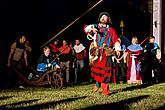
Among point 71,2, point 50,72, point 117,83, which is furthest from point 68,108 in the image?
point 71,2

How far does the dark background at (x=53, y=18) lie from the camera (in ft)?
56.7

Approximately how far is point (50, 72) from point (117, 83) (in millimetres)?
2772

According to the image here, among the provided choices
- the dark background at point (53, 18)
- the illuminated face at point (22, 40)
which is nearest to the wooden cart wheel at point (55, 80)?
the illuminated face at point (22, 40)

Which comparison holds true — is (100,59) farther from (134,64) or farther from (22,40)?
(134,64)

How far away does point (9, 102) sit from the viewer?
952 centimetres

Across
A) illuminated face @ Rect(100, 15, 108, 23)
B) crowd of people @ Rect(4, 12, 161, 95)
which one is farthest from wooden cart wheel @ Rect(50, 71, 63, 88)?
illuminated face @ Rect(100, 15, 108, 23)

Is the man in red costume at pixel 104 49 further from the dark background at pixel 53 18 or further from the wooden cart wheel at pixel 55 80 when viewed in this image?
the dark background at pixel 53 18

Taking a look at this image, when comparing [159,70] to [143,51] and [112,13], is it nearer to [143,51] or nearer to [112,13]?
[143,51]

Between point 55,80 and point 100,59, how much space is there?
2648mm

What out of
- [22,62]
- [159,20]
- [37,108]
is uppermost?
[159,20]

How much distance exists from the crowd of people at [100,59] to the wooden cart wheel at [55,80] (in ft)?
1.58

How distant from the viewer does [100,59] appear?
36.0 feet

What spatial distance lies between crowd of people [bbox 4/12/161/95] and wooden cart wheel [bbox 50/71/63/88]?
48 centimetres

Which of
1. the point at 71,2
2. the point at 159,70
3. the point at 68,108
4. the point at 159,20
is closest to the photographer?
the point at 68,108
